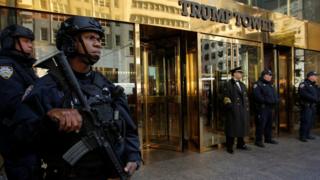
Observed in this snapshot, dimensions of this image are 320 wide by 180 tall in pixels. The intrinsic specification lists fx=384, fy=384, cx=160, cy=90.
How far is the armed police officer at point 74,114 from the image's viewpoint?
6.91ft

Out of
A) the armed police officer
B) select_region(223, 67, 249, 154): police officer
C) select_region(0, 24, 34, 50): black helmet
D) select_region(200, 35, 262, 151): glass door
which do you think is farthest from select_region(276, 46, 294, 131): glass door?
the armed police officer

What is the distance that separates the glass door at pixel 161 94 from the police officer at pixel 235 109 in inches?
40.8

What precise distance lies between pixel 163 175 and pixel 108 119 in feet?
13.0

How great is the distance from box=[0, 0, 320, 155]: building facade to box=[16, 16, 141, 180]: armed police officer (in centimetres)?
314

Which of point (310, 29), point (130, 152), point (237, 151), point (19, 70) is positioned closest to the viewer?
point (130, 152)

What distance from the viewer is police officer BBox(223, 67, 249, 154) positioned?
7834 mm

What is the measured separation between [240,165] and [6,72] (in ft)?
15.3

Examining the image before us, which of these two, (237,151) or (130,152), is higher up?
(130,152)

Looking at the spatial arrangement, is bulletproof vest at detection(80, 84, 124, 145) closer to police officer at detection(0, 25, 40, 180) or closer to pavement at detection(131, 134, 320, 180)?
police officer at detection(0, 25, 40, 180)

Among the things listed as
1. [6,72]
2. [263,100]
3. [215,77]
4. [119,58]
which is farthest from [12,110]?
[263,100]

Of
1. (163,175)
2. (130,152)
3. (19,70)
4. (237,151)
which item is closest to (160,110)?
(237,151)

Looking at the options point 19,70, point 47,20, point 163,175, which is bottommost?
point 163,175

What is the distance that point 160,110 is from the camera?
854cm

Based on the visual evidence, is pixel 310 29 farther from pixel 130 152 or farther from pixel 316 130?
pixel 130 152
